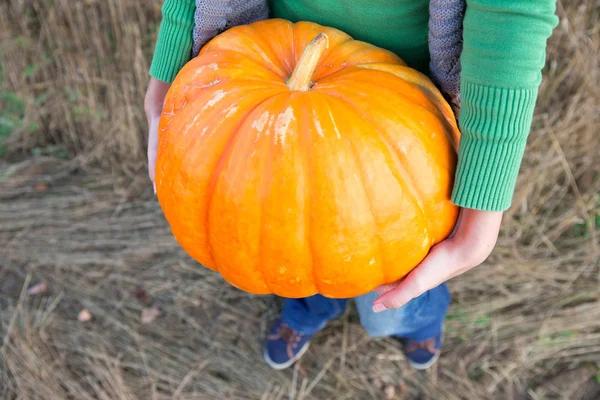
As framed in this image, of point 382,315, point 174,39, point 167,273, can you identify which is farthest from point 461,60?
point 167,273

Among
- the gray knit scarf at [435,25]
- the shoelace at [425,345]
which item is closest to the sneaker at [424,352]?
the shoelace at [425,345]

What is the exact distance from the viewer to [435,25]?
98cm

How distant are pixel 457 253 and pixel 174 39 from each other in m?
0.81

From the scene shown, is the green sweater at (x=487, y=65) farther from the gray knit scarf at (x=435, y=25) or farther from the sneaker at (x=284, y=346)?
the sneaker at (x=284, y=346)

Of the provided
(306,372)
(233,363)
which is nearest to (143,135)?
(233,363)

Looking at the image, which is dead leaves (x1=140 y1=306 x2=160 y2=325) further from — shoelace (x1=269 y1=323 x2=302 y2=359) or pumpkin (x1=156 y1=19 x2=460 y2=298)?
pumpkin (x1=156 y1=19 x2=460 y2=298)

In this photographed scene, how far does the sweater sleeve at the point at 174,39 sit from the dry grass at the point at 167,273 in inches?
46.3

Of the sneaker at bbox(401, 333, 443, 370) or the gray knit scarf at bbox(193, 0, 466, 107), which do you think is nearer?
the gray knit scarf at bbox(193, 0, 466, 107)

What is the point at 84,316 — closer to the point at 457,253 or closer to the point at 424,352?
the point at 424,352

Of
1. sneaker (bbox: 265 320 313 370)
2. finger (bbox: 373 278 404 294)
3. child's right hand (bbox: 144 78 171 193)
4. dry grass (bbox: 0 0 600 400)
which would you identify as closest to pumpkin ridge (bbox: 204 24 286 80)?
child's right hand (bbox: 144 78 171 193)

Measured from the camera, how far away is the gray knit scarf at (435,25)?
960mm

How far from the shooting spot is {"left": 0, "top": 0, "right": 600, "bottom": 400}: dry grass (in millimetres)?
2020

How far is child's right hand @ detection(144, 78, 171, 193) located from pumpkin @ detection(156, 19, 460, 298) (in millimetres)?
271

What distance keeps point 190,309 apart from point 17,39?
1628 mm
